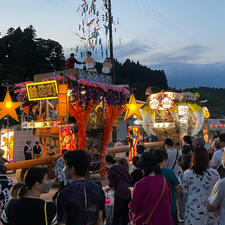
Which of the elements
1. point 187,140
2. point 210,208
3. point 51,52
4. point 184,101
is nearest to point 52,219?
point 210,208

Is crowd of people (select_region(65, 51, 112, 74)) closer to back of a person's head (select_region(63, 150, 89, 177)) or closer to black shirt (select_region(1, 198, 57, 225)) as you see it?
back of a person's head (select_region(63, 150, 89, 177))

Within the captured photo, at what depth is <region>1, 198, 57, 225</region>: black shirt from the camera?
256cm

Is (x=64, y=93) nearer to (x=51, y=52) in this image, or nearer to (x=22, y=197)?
(x=22, y=197)

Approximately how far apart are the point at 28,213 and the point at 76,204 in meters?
0.46

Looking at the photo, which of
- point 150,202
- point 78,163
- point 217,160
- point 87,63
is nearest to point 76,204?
point 78,163

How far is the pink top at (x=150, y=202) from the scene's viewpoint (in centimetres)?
327

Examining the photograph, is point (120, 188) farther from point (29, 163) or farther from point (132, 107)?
point (132, 107)

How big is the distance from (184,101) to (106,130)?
8.33 m

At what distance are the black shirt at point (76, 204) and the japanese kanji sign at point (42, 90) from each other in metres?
8.22

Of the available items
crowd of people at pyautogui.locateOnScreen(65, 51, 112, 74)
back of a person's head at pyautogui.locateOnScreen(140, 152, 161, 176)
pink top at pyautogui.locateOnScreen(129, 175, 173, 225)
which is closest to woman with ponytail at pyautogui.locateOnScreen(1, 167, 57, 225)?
pink top at pyautogui.locateOnScreen(129, 175, 173, 225)

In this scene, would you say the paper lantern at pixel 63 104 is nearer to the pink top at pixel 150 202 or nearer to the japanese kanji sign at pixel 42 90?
the japanese kanji sign at pixel 42 90

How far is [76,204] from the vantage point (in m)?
2.83

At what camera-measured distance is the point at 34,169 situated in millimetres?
2824

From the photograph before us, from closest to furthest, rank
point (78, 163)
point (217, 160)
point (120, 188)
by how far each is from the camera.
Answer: point (78, 163) < point (120, 188) < point (217, 160)
